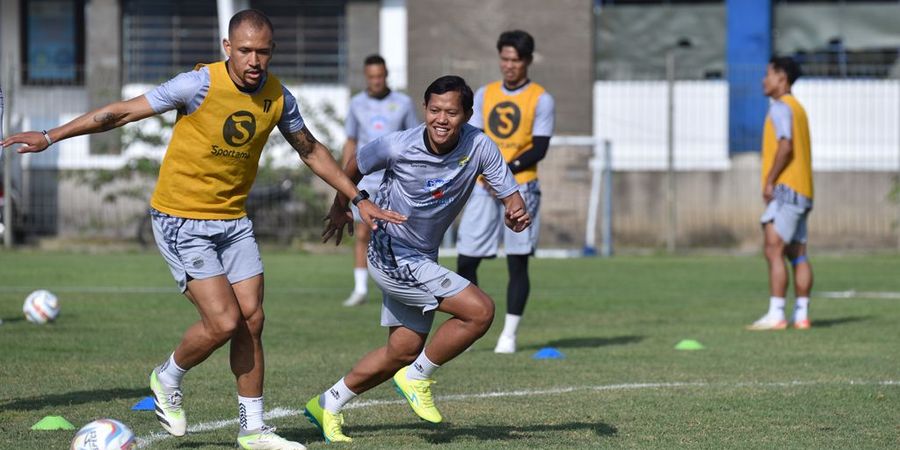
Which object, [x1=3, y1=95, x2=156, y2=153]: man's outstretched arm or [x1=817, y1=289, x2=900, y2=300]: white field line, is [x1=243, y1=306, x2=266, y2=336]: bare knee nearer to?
[x1=3, y1=95, x2=156, y2=153]: man's outstretched arm

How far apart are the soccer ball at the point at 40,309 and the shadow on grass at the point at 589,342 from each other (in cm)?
404

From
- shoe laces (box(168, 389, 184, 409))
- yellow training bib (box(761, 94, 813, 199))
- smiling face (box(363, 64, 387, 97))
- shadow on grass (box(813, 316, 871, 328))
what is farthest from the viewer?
smiling face (box(363, 64, 387, 97))

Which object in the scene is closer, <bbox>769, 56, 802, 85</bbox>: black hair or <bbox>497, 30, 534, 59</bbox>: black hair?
<bbox>497, 30, 534, 59</bbox>: black hair

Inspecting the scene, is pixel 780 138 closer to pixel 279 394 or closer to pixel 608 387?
pixel 608 387

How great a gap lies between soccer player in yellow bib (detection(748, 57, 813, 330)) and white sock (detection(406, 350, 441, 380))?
6.10 m

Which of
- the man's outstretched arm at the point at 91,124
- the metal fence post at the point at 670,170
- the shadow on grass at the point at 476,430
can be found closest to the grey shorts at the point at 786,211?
the shadow on grass at the point at 476,430

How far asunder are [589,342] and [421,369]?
4.63m

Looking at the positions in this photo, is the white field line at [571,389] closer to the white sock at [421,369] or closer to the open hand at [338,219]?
the white sock at [421,369]

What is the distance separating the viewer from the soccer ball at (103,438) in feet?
18.9

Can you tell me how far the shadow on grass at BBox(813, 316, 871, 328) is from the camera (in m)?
12.6

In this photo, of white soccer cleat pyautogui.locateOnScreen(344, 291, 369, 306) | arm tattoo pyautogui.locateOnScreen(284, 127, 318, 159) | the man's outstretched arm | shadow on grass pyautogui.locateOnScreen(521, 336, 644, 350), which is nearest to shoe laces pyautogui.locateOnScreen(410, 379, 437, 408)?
arm tattoo pyautogui.locateOnScreen(284, 127, 318, 159)

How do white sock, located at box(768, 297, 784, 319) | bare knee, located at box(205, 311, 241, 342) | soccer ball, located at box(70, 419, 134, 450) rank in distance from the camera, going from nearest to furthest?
soccer ball, located at box(70, 419, 134, 450), bare knee, located at box(205, 311, 241, 342), white sock, located at box(768, 297, 784, 319)

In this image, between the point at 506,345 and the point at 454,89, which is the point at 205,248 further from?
the point at 506,345

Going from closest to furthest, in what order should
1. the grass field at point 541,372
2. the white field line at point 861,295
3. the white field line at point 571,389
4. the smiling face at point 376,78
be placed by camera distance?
the grass field at point 541,372 → the white field line at point 571,389 → the smiling face at point 376,78 → the white field line at point 861,295
